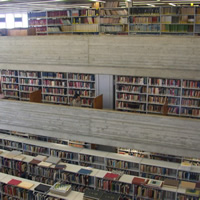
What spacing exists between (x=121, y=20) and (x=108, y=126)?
4.94 meters

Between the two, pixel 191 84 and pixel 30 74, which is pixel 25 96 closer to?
pixel 30 74

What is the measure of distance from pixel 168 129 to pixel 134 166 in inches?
58.7

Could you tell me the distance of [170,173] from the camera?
7.77 metres

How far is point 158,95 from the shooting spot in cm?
914

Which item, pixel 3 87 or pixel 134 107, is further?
pixel 3 87

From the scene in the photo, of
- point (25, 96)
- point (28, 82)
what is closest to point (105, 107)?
point (28, 82)

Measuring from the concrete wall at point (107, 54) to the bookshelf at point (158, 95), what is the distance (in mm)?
381

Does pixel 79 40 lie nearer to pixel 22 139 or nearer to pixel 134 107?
pixel 134 107

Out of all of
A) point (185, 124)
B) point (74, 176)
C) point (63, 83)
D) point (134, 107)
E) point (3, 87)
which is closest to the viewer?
point (185, 124)

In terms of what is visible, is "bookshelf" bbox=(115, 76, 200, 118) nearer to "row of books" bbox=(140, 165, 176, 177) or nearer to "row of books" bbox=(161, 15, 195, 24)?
"row of books" bbox=(140, 165, 176, 177)

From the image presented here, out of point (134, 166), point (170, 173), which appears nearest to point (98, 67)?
point (134, 166)

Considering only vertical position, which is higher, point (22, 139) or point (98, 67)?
point (98, 67)

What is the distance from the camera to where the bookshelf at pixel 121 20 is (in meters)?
10.5

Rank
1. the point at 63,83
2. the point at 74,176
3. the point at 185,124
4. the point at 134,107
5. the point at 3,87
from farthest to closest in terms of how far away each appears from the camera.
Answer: the point at 3,87
the point at 63,83
the point at 134,107
the point at 74,176
the point at 185,124
